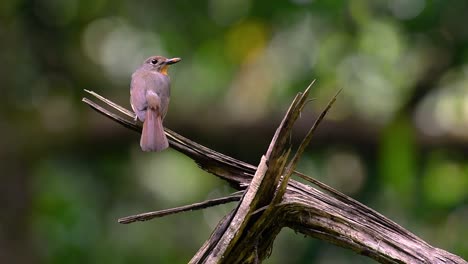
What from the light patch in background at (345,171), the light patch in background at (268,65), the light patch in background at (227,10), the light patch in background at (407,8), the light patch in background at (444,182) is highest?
the light patch in background at (407,8)

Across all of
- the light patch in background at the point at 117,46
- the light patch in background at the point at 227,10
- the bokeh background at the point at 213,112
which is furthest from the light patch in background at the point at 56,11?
the light patch in background at the point at 227,10

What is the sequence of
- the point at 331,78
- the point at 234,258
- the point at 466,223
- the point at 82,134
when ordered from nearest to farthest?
the point at 234,258 → the point at 331,78 → the point at 466,223 → the point at 82,134

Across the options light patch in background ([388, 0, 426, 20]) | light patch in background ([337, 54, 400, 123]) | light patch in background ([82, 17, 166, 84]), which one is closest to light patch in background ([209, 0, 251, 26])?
light patch in background ([82, 17, 166, 84])

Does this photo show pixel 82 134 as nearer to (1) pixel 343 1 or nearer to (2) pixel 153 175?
(2) pixel 153 175

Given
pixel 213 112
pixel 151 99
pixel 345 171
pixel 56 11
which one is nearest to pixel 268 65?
pixel 213 112

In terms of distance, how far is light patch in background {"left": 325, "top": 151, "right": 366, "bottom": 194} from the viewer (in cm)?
834

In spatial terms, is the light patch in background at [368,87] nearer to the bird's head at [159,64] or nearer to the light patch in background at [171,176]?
the light patch in background at [171,176]

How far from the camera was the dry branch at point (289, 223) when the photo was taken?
255cm

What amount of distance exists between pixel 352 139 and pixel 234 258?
5.80 meters

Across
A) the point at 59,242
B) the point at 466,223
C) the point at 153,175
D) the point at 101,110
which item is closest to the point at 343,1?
the point at 466,223

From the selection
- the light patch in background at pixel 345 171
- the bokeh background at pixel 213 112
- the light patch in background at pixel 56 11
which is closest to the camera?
the bokeh background at pixel 213 112

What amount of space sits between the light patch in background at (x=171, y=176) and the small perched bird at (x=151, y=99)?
3082mm

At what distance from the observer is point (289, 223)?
2.63 m

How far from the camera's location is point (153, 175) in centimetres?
915
